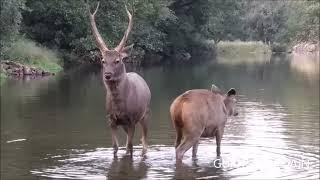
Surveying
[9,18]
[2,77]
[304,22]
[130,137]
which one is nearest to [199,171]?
[130,137]

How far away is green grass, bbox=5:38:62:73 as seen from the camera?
136 ft

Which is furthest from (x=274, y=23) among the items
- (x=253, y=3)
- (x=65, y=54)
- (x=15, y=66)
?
(x=15, y=66)

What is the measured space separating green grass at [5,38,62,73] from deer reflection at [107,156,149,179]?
90.3ft

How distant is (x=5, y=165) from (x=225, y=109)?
422 cm

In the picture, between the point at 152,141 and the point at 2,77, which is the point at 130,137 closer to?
the point at 152,141

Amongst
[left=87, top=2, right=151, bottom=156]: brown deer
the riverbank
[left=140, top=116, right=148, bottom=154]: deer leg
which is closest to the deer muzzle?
[left=87, top=2, right=151, bottom=156]: brown deer

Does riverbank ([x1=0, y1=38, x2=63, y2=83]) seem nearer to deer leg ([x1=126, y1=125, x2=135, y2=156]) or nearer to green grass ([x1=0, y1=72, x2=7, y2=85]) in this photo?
green grass ([x1=0, y1=72, x2=7, y2=85])

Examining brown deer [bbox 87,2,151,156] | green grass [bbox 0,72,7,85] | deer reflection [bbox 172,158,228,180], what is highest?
brown deer [bbox 87,2,151,156]

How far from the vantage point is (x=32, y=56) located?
4331cm

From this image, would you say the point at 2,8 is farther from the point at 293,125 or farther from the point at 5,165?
the point at 5,165

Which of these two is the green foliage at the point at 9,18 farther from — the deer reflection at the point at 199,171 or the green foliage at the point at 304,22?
the green foliage at the point at 304,22

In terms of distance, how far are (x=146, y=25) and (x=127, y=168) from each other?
160 feet

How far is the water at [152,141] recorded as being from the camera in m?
12.6

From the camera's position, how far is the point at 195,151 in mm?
13656
